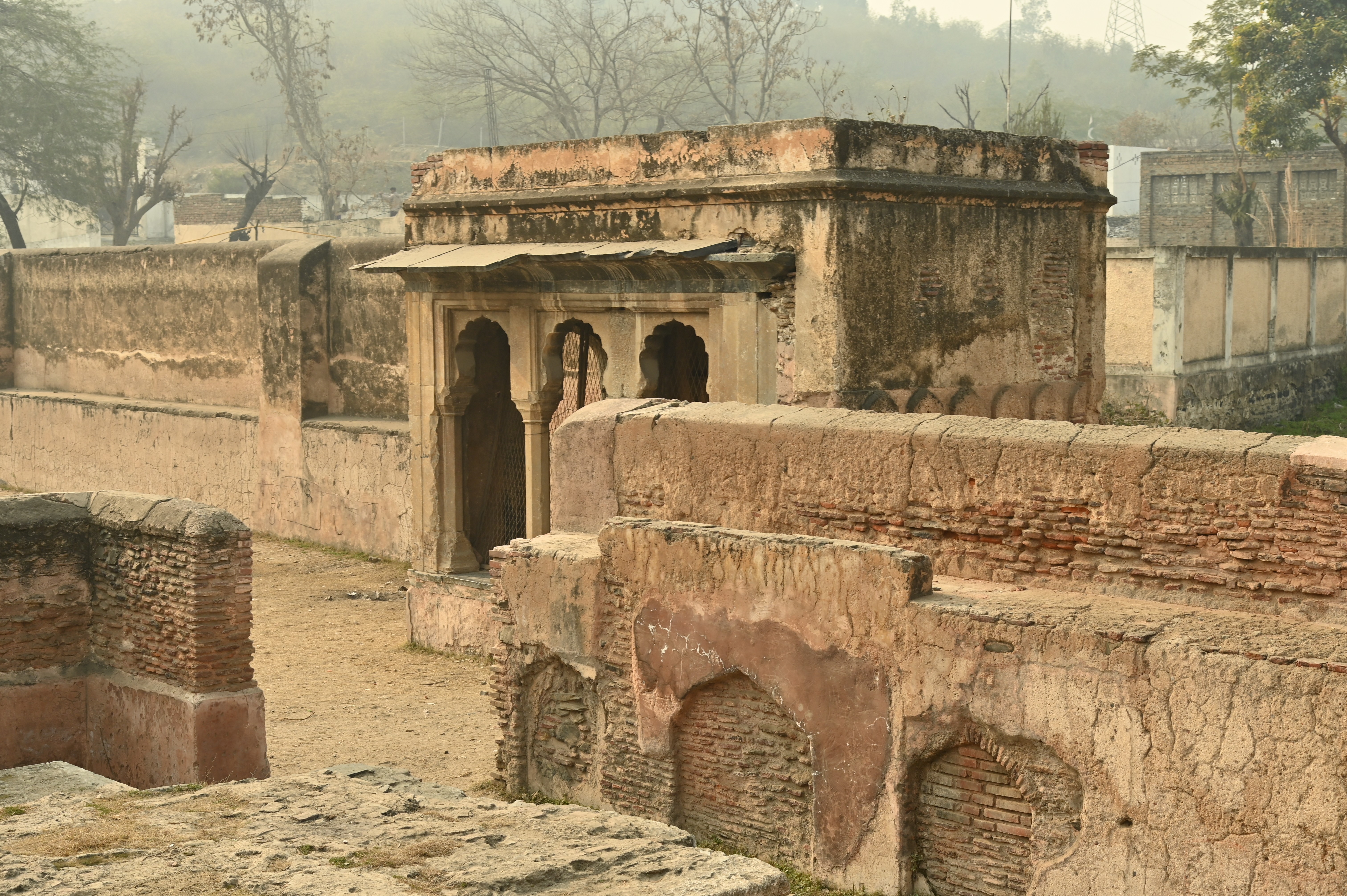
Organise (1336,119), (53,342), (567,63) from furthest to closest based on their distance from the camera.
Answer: (567,63) < (1336,119) < (53,342)

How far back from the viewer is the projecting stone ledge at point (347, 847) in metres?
4.03

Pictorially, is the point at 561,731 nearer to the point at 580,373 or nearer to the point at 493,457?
the point at 493,457

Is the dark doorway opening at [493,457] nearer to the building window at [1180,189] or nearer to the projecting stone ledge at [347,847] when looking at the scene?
the projecting stone ledge at [347,847]

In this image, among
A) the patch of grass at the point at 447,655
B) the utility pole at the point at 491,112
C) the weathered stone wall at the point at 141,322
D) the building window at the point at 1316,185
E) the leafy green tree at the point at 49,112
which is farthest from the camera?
the utility pole at the point at 491,112

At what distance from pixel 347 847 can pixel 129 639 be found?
3.49 metres

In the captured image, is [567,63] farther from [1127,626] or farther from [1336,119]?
[1127,626]

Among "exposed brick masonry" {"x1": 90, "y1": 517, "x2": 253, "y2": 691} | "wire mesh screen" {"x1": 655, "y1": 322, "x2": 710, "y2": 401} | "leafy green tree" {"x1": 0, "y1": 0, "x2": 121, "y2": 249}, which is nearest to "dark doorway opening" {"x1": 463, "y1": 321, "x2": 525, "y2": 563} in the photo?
"wire mesh screen" {"x1": 655, "y1": 322, "x2": 710, "y2": 401}

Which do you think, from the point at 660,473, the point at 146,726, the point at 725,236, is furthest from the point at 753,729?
the point at 725,236

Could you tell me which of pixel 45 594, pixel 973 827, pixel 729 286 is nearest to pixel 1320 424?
pixel 729 286

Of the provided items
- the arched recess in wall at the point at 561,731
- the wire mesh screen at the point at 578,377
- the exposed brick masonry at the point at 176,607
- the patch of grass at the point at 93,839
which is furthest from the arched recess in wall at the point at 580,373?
the patch of grass at the point at 93,839

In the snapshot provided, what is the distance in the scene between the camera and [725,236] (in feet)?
30.0

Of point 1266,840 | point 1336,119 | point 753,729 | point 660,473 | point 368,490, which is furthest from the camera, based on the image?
point 1336,119

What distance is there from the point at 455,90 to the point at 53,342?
160ft

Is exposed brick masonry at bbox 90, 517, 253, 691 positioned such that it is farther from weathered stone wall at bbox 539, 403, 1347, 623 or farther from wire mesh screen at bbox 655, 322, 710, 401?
wire mesh screen at bbox 655, 322, 710, 401
